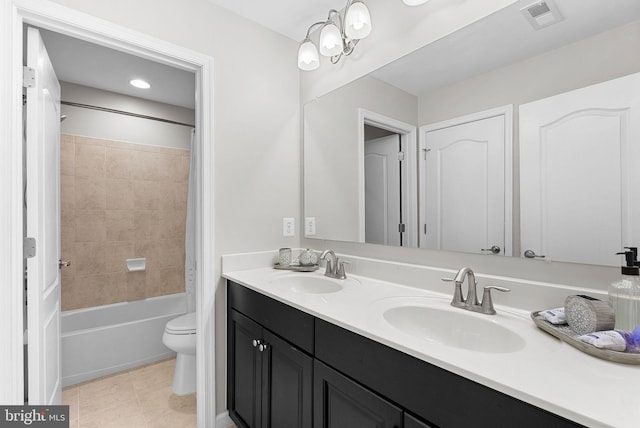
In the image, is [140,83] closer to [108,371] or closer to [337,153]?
[337,153]

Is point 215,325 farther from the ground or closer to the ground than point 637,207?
closer to the ground

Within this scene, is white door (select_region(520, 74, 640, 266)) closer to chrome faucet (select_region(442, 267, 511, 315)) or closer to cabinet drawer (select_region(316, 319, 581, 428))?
chrome faucet (select_region(442, 267, 511, 315))

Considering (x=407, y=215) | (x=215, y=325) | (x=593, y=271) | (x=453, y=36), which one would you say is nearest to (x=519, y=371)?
(x=593, y=271)

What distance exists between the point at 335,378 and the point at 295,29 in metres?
1.92

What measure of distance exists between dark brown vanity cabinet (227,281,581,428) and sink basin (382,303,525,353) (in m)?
0.22

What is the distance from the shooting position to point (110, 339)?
2350 mm

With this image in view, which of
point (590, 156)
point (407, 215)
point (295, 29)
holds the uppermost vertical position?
point (295, 29)

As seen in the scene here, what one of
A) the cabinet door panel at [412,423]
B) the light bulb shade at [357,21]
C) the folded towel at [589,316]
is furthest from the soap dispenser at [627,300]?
the light bulb shade at [357,21]

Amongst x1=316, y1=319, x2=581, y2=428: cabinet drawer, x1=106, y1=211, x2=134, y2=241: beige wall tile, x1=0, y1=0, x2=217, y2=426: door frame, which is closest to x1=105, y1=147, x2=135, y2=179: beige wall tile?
x1=106, y1=211, x2=134, y2=241: beige wall tile

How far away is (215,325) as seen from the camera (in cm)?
170

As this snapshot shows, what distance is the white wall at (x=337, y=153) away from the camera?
1636mm

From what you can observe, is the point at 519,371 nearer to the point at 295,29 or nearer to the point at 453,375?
the point at 453,375

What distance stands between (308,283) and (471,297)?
0.85 meters

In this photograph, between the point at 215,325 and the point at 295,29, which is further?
the point at 295,29
